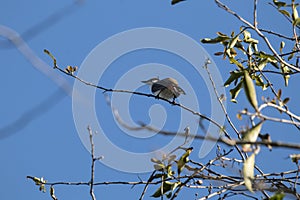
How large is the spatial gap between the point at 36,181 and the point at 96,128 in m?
0.30

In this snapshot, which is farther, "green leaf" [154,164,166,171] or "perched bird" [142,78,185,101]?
"perched bird" [142,78,185,101]

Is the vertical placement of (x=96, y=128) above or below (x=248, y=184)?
above

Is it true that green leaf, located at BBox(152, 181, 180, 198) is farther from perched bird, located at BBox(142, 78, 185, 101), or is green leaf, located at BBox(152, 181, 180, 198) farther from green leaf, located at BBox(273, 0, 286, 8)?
perched bird, located at BBox(142, 78, 185, 101)

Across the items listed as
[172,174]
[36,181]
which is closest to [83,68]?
[36,181]

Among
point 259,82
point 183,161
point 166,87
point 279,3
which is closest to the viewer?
point 183,161

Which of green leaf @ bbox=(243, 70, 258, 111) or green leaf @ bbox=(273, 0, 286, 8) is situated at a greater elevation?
green leaf @ bbox=(273, 0, 286, 8)

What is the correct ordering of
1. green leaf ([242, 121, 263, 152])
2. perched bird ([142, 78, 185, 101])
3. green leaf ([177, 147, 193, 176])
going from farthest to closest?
perched bird ([142, 78, 185, 101]) → green leaf ([177, 147, 193, 176]) → green leaf ([242, 121, 263, 152])

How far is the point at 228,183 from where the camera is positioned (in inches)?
64.8

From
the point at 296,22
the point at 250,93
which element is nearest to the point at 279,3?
the point at 296,22

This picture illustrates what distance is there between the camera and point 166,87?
2586 millimetres

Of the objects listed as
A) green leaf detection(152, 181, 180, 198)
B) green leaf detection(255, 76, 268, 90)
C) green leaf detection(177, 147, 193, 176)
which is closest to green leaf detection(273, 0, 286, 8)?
green leaf detection(255, 76, 268, 90)

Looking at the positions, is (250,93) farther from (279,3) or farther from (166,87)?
(166,87)

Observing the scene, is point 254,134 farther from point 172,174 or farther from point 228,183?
point 172,174

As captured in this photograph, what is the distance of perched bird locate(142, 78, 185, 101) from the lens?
102 inches
